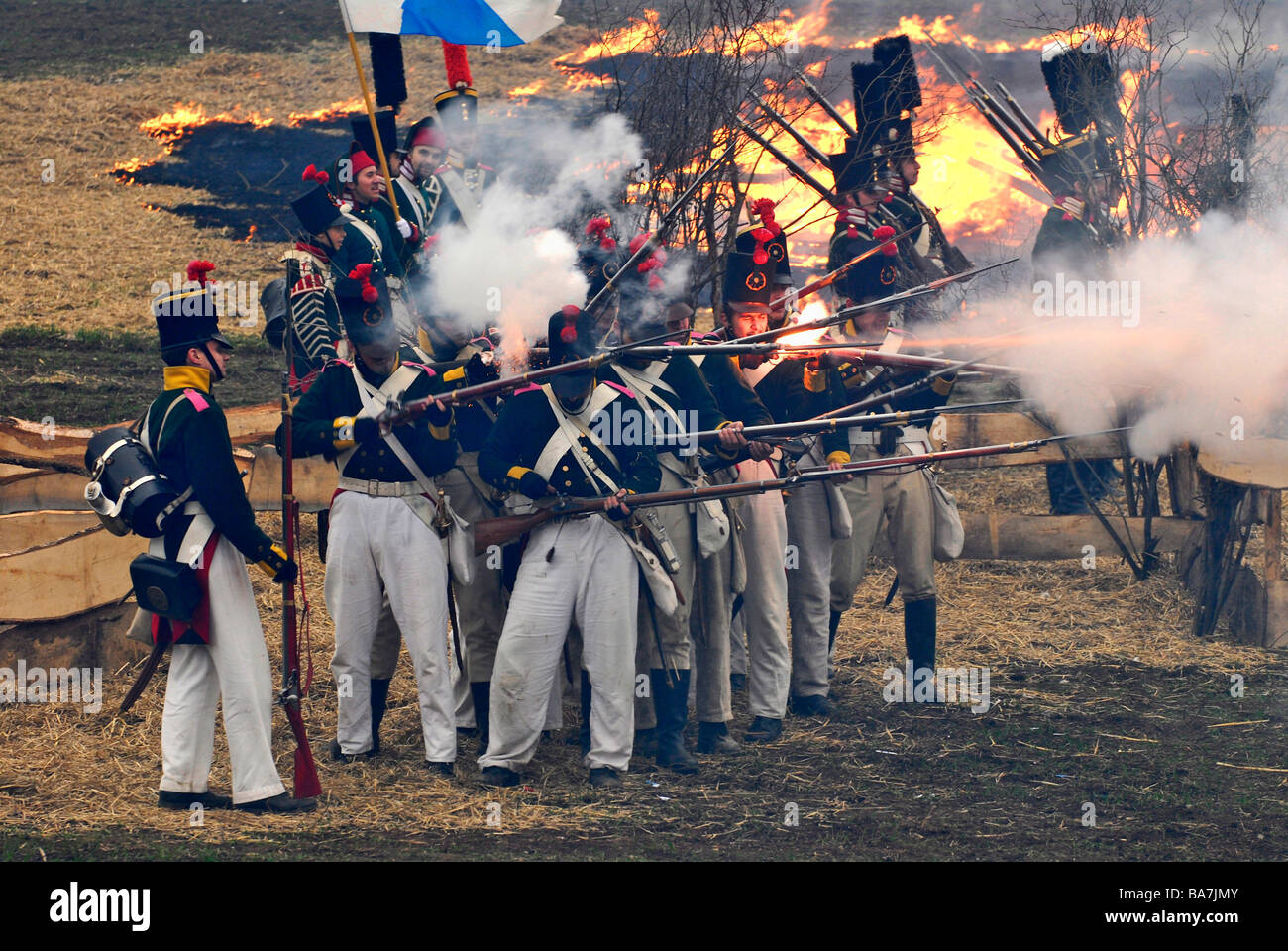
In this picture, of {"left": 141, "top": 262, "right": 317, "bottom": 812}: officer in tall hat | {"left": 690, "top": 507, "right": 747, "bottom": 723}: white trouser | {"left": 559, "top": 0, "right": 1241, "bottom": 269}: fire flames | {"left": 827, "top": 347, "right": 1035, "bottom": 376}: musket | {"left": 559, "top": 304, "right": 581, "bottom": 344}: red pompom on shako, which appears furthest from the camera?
{"left": 559, "top": 0, "right": 1241, "bottom": 269}: fire flames

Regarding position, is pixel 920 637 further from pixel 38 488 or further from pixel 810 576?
pixel 38 488

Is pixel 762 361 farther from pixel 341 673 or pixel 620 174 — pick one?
pixel 341 673

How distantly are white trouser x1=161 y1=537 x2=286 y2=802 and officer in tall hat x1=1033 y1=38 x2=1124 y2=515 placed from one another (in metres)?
6.89

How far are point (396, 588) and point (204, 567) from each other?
3.72ft

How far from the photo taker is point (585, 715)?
8.12 meters

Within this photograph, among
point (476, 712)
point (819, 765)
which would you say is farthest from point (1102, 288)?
point (476, 712)

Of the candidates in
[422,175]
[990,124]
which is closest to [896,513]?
[422,175]

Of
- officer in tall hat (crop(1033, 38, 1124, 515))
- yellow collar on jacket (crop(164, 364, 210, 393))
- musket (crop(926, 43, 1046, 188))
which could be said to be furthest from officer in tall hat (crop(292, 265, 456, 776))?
musket (crop(926, 43, 1046, 188))

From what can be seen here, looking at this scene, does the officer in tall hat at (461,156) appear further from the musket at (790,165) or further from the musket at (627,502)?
the musket at (790,165)

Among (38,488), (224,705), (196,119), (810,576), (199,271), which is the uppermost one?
(196,119)

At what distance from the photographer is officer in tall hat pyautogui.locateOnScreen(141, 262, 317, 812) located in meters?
6.92

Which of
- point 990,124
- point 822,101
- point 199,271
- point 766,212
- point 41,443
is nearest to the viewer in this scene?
point 199,271

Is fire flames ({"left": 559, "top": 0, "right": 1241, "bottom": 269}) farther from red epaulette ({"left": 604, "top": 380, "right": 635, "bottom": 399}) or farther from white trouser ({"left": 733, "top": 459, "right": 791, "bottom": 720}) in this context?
red epaulette ({"left": 604, "top": 380, "right": 635, "bottom": 399})

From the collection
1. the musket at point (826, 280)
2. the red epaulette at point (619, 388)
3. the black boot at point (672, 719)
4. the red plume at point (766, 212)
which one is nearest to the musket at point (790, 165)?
the musket at point (826, 280)
